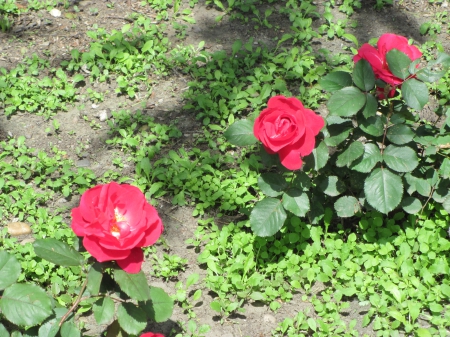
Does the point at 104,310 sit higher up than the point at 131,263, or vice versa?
the point at 131,263

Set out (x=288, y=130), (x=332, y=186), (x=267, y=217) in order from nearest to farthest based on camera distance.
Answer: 1. (x=288, y=130)
2. (x=267, y=217)
3. (x=332, y=186)

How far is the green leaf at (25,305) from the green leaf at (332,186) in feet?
5.15

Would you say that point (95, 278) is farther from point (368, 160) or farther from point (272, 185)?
point (368, 160)

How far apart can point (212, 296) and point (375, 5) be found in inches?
117

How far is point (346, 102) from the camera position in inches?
105

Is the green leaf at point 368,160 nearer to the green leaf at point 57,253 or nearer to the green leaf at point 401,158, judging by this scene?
the green leaf at point 401,158

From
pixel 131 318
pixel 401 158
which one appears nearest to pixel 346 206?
pixel 401 158

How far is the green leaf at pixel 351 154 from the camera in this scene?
2789 millimetres

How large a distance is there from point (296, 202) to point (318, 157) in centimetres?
27

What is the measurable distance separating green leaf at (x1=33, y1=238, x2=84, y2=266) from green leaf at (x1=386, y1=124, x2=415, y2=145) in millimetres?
1578

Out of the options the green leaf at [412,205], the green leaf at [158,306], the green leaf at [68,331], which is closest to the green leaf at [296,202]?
the green leaf at [412,205]

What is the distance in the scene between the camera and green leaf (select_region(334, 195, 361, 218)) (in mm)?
3088

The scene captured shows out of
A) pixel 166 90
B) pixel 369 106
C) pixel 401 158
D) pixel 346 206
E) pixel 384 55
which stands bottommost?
pixel 166 90

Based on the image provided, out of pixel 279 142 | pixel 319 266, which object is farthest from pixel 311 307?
pixel 279 142
